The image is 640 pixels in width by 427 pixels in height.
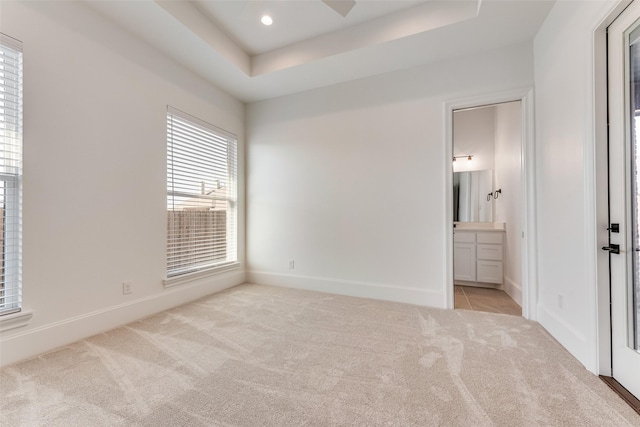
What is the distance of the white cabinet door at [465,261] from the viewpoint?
393 centimetres

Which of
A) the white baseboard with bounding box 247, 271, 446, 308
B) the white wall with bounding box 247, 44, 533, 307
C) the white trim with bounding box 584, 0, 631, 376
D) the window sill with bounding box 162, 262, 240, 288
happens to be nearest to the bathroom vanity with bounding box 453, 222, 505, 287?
the white baseboard with bounding box 247, 271, 446, 308

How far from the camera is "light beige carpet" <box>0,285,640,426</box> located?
1332mm

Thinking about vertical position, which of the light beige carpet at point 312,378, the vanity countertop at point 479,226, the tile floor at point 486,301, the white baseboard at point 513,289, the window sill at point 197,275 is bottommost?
the tile floor at point 486,301

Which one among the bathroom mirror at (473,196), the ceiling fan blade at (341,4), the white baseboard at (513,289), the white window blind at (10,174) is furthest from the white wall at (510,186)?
the white window blind at (10,174)

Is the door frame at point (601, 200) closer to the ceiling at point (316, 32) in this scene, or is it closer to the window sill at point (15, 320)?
the ceiling at point (316, 32)

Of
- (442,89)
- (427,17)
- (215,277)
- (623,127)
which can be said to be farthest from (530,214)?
(215,277)

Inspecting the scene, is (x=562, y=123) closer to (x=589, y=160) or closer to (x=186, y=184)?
(x=589, y=160)

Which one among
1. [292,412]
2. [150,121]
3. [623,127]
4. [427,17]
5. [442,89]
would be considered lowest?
[292,412]

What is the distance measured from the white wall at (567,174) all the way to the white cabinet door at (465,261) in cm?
144

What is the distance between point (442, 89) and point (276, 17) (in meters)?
1.95

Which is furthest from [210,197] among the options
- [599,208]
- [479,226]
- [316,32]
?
[479,226]

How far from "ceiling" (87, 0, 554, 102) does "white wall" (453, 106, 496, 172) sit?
162 centimetres

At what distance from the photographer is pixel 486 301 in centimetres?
327

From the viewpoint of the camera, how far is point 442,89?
2.96m
